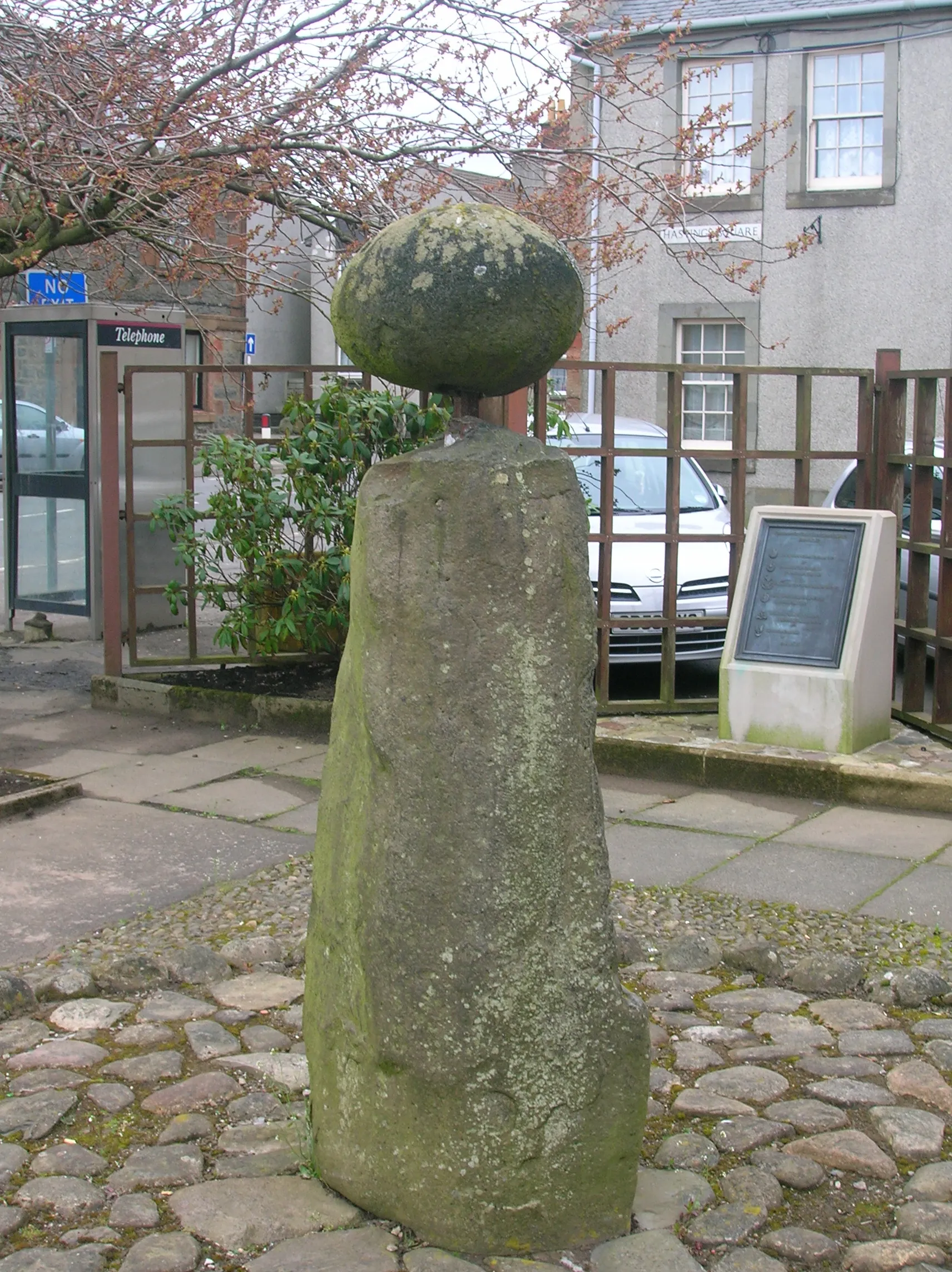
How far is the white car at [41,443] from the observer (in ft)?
37.7

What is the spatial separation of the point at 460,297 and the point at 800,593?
4.79 m

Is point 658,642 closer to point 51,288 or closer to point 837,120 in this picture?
point 51,288

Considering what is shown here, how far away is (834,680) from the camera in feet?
23.5

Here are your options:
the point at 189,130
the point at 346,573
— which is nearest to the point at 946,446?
the point at 346,573

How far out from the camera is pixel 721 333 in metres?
21.6

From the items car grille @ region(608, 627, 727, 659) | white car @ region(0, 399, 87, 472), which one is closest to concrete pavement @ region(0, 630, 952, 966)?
car grille @ region(608, 627, 727, 659)

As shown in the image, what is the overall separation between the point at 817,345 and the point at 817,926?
16776 millimetres

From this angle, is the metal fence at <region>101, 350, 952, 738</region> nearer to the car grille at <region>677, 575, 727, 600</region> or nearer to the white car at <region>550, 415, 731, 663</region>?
the white car at <region>550, 415, 731, 663</region>

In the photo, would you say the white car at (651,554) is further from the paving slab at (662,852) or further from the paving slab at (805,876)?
the paving slab at (805,876)

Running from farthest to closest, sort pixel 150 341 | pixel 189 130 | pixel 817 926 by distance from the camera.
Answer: pixel 150 341, pixel 189 130, pixel 817 926

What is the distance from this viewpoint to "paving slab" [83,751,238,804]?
7.04 meters

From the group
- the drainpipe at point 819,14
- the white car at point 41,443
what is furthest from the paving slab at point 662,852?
the drainpipe at point 819,14

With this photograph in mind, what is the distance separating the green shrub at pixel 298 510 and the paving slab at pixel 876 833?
2.95 metres

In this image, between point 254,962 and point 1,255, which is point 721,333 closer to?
point 1,255
